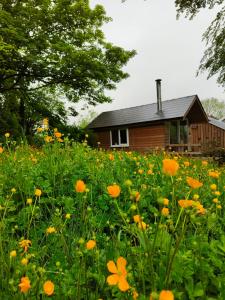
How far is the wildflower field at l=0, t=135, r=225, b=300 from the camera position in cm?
135

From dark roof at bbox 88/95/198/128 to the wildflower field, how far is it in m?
19.9

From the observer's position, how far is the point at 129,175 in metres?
4.43

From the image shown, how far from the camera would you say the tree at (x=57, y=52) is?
20484 millimetres

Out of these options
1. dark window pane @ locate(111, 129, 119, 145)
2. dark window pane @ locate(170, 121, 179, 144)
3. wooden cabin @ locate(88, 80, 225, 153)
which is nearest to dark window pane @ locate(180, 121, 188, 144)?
wooden cabin @ locate(88, 80, 225, 153)

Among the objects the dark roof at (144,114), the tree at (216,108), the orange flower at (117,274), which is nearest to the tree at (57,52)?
the dark roof at (144,114)

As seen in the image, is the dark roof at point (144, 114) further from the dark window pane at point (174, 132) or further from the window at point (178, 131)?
the window at point (178, 131)

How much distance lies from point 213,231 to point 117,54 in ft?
71.6

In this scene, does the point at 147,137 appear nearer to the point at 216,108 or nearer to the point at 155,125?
the point at 155,125

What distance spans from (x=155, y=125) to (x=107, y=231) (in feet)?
74.6

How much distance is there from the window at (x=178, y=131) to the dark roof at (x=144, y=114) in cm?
158

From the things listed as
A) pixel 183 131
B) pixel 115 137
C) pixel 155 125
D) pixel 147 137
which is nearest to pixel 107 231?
pixel 155 125

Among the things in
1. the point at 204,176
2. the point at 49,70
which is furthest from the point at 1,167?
the point at 49,70

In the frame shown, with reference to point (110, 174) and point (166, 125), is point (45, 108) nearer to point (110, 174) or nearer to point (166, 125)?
point (166, 125)

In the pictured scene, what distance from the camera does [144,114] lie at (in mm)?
27391
